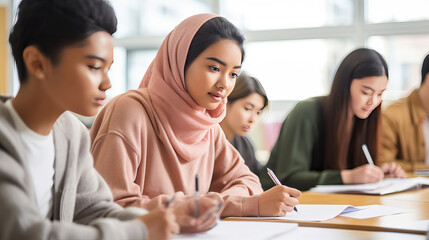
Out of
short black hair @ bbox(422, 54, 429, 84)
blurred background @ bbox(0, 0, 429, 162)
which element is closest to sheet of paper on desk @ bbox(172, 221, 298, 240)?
short black hair @ bbox(422, 54, 429, 84)

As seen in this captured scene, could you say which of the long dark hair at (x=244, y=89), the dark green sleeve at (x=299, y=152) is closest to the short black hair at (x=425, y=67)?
the dark green sleeve at (x=299, y=152)

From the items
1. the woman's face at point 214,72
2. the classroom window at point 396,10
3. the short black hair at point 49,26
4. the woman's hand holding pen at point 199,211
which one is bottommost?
the woman's hand holding pen at point 199,211

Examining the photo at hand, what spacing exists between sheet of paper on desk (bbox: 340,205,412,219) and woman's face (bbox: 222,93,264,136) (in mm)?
978

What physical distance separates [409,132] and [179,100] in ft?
5.97

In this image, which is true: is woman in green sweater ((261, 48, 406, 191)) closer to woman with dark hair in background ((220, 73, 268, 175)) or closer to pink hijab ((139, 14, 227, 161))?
woman with dark hair in background ((220, 73, 268, 175))

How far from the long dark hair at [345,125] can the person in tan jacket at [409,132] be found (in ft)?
1.71

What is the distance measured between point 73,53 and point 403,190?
1.55m

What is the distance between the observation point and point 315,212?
146 centimetres

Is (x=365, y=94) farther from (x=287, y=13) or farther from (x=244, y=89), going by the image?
(x=287, y=13)

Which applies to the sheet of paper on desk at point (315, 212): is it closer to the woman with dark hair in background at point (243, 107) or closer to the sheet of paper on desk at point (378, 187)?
the sheet of paper on desk at point (378, 187)

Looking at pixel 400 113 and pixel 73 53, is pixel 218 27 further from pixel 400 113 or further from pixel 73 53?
pixel 400 113

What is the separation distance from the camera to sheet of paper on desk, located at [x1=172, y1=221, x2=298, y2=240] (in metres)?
1.10

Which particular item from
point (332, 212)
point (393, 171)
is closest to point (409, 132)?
point (393, 171)

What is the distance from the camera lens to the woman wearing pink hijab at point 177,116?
1.41 metres
